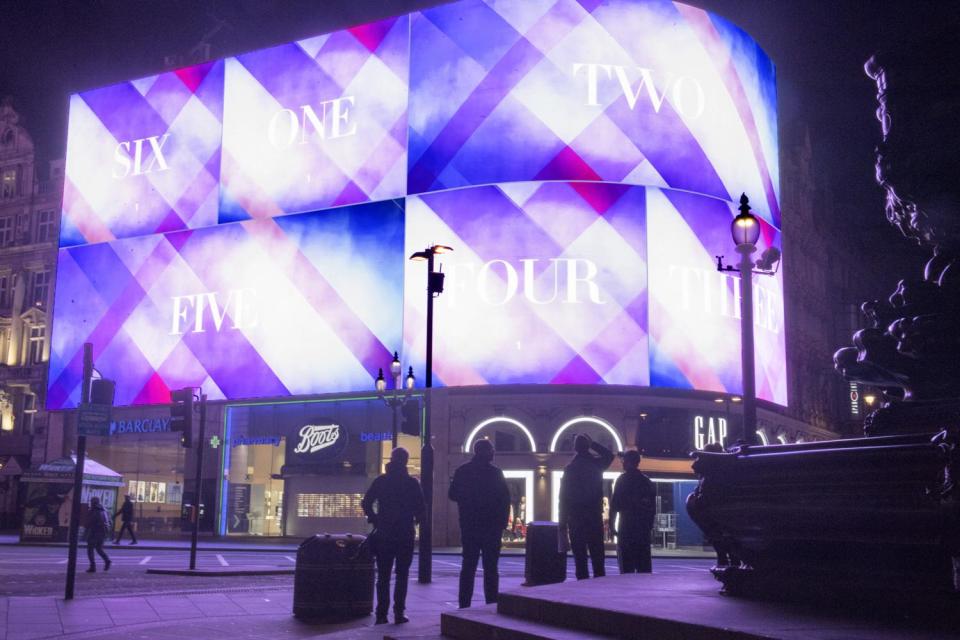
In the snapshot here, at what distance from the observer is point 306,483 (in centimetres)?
3916

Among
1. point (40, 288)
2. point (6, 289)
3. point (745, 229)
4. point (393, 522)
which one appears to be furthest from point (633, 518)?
point (6, 289)

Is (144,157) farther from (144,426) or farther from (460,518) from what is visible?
(460,518)

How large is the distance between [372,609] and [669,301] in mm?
25569

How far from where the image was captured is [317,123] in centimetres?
4034

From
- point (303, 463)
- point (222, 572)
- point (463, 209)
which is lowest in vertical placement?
point (222, 572)

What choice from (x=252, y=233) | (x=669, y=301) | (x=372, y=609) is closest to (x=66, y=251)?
(x=252, y=233)

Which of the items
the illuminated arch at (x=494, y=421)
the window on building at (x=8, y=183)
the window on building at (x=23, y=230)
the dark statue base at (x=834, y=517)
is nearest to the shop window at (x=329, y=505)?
the illuminated arch at (x=494, y=421)

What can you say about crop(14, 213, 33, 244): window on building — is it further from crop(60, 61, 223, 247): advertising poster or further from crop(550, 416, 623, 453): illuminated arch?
crop(550, 416, 623, 453): illuminated arch

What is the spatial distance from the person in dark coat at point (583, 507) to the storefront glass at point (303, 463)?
86.3 feet

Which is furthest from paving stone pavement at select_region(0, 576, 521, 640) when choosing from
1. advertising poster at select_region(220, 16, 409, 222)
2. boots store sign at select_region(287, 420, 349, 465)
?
advertising poster at select_region(220, 16, 409, 222)

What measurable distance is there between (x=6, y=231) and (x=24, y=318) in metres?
5.09

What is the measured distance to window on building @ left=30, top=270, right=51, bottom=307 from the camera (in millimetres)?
52656

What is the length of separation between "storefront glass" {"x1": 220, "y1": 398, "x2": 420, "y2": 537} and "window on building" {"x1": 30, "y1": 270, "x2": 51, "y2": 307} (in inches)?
689

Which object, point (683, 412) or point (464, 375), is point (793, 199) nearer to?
point (683, 412)
